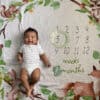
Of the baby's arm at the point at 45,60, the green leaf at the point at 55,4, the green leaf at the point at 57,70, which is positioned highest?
the green leaf at the point at 55,4

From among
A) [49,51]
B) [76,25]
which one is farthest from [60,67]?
[76,25]

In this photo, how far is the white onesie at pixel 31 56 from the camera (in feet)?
3.67

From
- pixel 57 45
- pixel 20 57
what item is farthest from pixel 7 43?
pixel 57 45

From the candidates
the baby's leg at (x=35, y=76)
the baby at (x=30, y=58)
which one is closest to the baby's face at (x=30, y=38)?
the baby at (x=30, y=58)

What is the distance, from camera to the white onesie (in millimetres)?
1120

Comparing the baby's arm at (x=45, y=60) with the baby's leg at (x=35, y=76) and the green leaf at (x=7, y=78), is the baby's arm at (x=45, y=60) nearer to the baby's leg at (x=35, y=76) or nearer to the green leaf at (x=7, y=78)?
the baby's leg at (x=35, y=76)

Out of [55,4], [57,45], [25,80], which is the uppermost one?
[55,4]

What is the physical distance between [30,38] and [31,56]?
0.07 metres

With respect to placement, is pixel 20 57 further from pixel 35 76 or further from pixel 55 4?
pixel 55 4

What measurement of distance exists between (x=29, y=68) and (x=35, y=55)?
56 mm

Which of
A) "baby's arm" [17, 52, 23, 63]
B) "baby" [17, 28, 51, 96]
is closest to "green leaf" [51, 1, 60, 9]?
"baby" [17, 28, 51, 96]

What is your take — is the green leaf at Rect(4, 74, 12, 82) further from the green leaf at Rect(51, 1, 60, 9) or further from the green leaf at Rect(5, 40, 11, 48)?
the green leaf at Rect(51, 1, 60, 9)

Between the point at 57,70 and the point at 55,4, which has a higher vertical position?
the point at 55,4

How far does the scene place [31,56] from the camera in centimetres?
112
